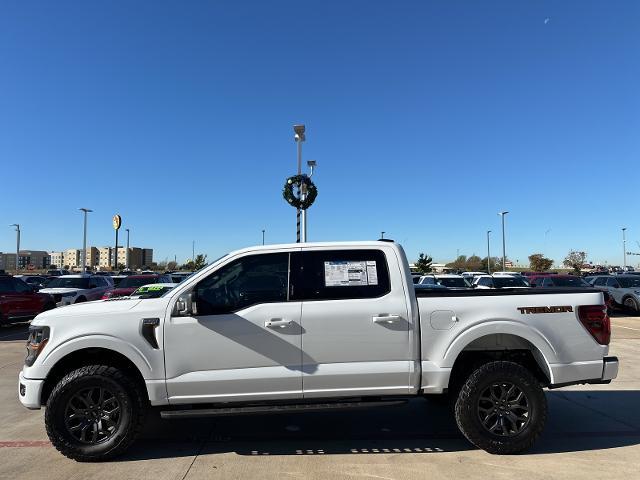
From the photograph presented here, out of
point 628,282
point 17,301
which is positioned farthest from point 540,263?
point 17,301

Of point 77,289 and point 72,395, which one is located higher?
point 77,289

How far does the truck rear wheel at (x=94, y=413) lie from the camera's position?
15.6 feet

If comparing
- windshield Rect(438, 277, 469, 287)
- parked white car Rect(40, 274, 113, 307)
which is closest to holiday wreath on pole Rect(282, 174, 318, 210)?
windshield Rect(438, 277, 469, 287)

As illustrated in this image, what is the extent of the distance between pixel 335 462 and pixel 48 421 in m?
2.70

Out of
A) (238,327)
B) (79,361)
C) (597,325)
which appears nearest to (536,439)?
(597,325)

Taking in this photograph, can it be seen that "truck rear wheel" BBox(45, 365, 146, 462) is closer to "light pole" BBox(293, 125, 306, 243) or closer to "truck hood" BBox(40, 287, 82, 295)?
"truck hood" BBox(40, 287, 82, 295)

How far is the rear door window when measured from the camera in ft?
16.4

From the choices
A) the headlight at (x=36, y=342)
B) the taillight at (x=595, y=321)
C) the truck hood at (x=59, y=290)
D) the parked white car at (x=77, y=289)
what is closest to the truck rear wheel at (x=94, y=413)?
the headlight at (x=36, y=342)

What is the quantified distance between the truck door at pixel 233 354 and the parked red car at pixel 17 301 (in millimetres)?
12495

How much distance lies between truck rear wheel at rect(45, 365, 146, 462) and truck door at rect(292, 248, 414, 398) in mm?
1672

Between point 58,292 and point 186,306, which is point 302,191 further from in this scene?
point 186,306

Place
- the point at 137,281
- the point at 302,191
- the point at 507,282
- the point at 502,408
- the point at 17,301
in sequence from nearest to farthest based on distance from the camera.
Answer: the point at 502,408, the point at 17,301, the point at 137,281, the point at 507,282, the point at 302,191

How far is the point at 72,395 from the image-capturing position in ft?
15.7

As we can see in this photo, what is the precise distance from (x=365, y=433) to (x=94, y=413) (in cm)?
279
